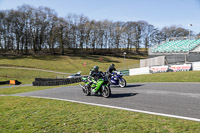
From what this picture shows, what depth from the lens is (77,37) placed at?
84938mm

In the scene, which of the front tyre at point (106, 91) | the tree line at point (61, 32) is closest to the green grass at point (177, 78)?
the front tyre at point (106, 91)

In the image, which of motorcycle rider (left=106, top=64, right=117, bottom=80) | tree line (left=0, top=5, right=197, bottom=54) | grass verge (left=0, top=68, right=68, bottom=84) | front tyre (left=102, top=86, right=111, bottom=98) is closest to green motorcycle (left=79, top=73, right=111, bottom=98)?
front tyre (left=102, top=86, right=111, bottom=98)

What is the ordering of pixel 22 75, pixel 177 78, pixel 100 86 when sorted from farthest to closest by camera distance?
1. pixel 22 75
2. pixel 177 78
3. pixel 100 86

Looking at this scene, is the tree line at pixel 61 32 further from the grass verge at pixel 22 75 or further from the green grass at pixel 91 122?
the green grass at pixel 91 122

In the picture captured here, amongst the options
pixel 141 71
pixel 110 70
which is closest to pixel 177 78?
pixel 110 70

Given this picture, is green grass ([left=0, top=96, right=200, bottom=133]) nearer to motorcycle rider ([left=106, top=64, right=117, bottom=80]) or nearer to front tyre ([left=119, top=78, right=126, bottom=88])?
front tyre ([left=119, top=78, right=126, bottom=88])

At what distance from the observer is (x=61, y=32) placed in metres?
79.4

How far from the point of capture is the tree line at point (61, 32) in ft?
254

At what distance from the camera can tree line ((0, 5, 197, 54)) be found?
7738 centimetres

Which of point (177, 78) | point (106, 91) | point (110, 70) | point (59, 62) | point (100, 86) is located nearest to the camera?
point (106, 91)

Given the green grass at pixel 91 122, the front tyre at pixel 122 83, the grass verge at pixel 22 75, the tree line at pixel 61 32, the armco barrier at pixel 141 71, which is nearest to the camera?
the green grass at pixel 91 122

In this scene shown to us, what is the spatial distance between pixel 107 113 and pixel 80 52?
7840 cm

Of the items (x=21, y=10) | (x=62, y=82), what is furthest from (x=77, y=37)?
(x=62, y=82)

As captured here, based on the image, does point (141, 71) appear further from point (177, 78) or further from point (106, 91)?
point (106, 91)
